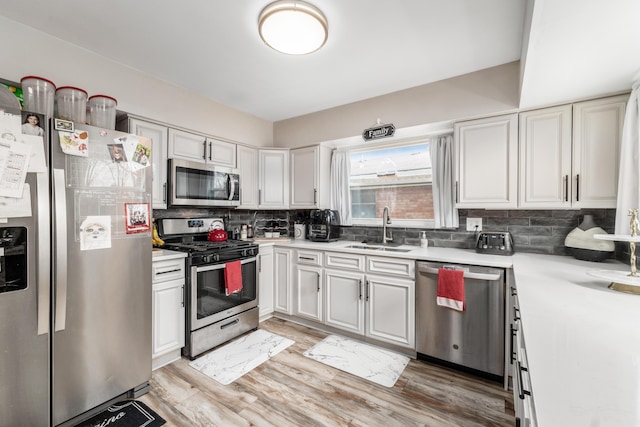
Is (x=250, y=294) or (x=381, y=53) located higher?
(x=381, y=53)

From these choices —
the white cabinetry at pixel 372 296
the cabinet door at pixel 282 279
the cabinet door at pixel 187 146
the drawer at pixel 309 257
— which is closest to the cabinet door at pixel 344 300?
the white cabinetry at pixel 372 296

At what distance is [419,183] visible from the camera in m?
3.06

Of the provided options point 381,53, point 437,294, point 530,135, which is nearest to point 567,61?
point 530,135

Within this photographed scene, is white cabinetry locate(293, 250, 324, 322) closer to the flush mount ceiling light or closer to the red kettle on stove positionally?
the red kettle on stove

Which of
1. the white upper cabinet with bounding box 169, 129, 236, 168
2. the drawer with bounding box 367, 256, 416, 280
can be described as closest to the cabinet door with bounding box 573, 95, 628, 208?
the drawer with bounding box 367, 256, 416, 280

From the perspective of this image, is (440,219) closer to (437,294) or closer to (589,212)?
(437,294)

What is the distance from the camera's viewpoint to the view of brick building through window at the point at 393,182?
3027 mm

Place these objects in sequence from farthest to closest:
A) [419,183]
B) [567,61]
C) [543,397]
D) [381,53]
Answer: [419,183] → [381,53] → [567,61] → [543,397]

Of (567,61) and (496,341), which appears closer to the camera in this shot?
(567,61)

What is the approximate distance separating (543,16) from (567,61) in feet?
1.82

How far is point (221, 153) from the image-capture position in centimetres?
305

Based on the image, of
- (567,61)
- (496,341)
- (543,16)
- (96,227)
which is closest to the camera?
(543,16)

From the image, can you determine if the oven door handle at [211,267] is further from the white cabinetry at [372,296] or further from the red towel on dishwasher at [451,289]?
the red towel on dishwasher at [451,289]

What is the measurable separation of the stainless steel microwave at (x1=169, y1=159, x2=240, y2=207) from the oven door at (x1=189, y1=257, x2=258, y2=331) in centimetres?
69
